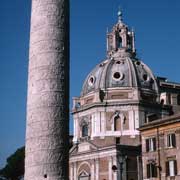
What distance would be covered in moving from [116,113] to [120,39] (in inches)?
485

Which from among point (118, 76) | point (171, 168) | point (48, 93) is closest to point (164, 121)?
point (171, 168)

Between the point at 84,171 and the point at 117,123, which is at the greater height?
the point at 117,123

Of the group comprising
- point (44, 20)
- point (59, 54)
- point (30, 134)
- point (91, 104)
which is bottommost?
point (30, 134)

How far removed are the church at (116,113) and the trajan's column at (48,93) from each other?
3207 centimetres

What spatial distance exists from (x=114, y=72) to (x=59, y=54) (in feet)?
131

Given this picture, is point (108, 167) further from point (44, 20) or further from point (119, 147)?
point (44, 20)

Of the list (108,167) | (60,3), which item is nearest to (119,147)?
(108,167)

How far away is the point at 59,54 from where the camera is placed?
1205cm

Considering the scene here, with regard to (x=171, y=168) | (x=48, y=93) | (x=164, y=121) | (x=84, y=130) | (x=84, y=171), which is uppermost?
(x=84, y=130)

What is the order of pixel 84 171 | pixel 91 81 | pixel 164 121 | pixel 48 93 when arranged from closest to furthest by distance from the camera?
1. pixel 48 93
2. pixel 164 121
3. pixel 84 171
4. pixel 91 81

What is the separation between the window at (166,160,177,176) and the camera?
34250mm

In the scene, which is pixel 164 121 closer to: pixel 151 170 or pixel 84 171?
pixel 151 170

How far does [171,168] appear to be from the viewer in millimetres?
34750

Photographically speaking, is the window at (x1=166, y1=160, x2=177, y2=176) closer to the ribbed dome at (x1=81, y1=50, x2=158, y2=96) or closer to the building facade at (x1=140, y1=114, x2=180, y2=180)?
the building facade at (x1=140, y1=114, x2=180, y2=180)
